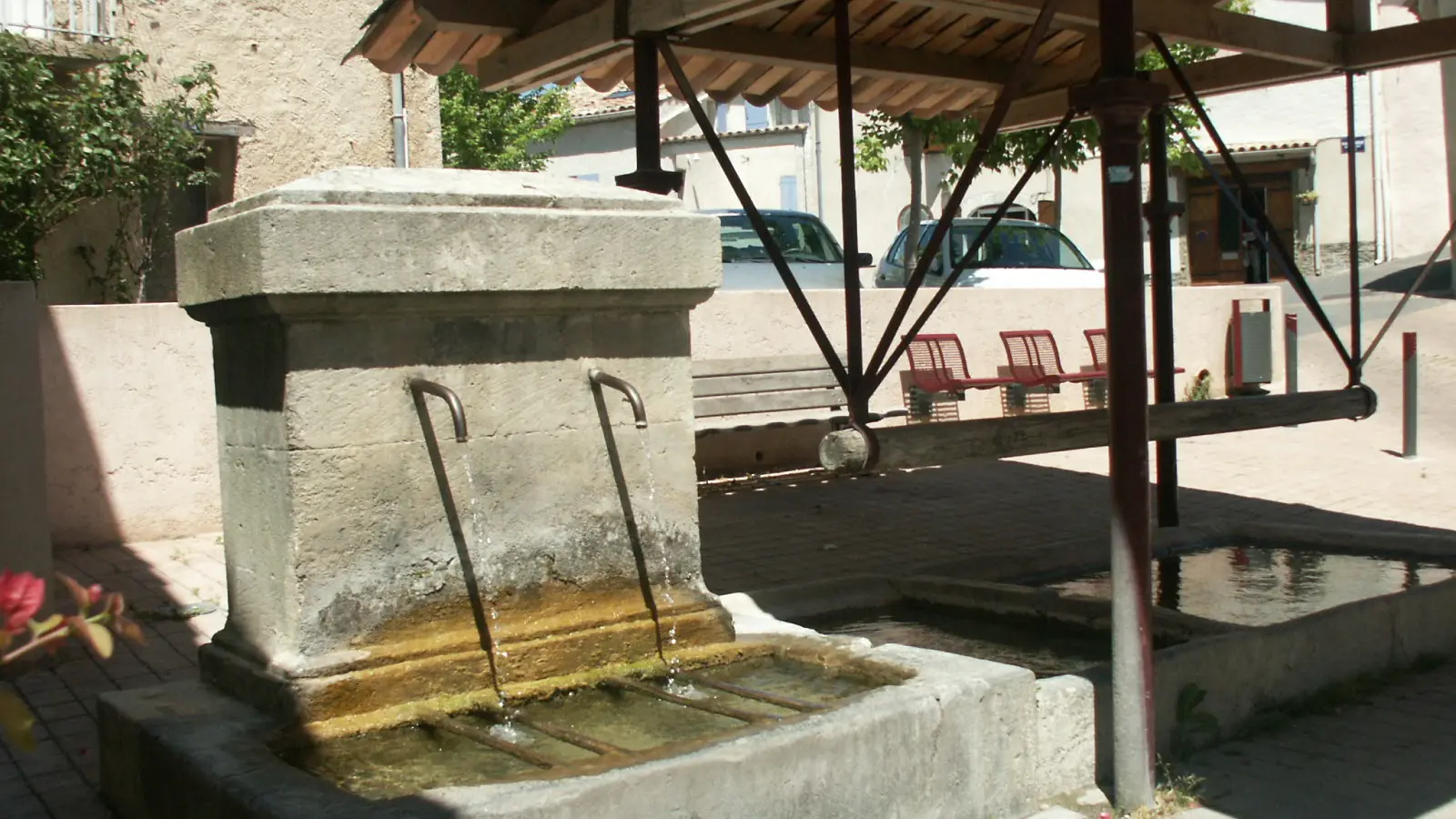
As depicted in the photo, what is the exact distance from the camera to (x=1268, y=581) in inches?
273

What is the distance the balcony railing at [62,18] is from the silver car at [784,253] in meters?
5.86

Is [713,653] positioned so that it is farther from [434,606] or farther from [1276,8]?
[1276,8]

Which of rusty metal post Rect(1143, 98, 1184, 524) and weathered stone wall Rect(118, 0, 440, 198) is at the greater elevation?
weathered stone wall Rect(118, 0, 440, 198)

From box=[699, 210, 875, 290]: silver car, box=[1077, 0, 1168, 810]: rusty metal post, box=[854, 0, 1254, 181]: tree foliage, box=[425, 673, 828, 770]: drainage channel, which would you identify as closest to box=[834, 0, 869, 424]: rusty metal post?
box=[1077, 0, 1168, 810]: rusty metal post

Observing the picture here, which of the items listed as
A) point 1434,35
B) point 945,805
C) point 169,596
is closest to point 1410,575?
point 1434,35

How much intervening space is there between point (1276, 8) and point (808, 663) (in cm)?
2969

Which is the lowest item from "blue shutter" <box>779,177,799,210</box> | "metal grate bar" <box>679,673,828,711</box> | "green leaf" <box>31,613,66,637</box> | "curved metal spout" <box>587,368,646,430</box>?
"metal grate bar" <box>679,673,828,711</box>

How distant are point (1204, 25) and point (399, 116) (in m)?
9.08

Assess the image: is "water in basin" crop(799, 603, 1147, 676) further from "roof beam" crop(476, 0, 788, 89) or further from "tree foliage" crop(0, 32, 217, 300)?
"tree foliage" crop(0, 32, 217, 300)

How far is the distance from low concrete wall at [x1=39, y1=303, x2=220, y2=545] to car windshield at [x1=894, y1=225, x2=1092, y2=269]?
1084cm

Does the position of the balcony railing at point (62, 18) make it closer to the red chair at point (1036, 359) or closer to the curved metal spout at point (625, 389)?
the red chair at point (1036, 359)

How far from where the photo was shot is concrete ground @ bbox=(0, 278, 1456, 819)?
4531mm

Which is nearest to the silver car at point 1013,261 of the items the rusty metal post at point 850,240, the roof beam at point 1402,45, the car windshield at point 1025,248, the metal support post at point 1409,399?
the car windshield at point 1025,248

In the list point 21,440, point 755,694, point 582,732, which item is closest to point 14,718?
point 582,732
